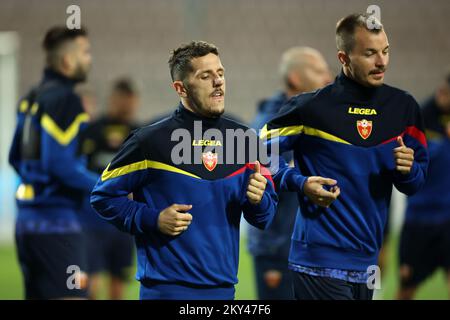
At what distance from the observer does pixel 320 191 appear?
364 cm

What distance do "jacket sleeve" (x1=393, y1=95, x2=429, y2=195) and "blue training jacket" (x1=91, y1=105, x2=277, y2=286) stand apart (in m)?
0.76

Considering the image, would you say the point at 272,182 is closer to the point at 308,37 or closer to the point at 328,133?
the point at 328,133

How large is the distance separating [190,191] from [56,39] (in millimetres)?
1885

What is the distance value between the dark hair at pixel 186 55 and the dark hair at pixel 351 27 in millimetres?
680

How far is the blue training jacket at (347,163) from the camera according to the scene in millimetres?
3834

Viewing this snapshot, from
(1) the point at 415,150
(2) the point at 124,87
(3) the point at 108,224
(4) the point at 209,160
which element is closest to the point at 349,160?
(1) the point at 415,150

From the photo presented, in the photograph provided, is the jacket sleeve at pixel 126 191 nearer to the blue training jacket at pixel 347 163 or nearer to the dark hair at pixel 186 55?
the dark hair at pixel 186 55

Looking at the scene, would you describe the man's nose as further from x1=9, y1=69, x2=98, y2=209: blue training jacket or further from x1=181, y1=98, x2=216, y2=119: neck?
x1=9, y1=69, x2=98, y2=209: blue training jacket

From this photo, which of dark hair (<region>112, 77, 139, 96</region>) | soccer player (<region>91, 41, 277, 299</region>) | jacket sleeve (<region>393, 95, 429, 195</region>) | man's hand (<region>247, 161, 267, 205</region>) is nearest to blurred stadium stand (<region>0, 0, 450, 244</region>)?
dark hair (<region>112, 77, 139, 96</region>)

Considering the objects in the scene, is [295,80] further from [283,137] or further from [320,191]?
[320,191]

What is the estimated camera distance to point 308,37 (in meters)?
14.2
